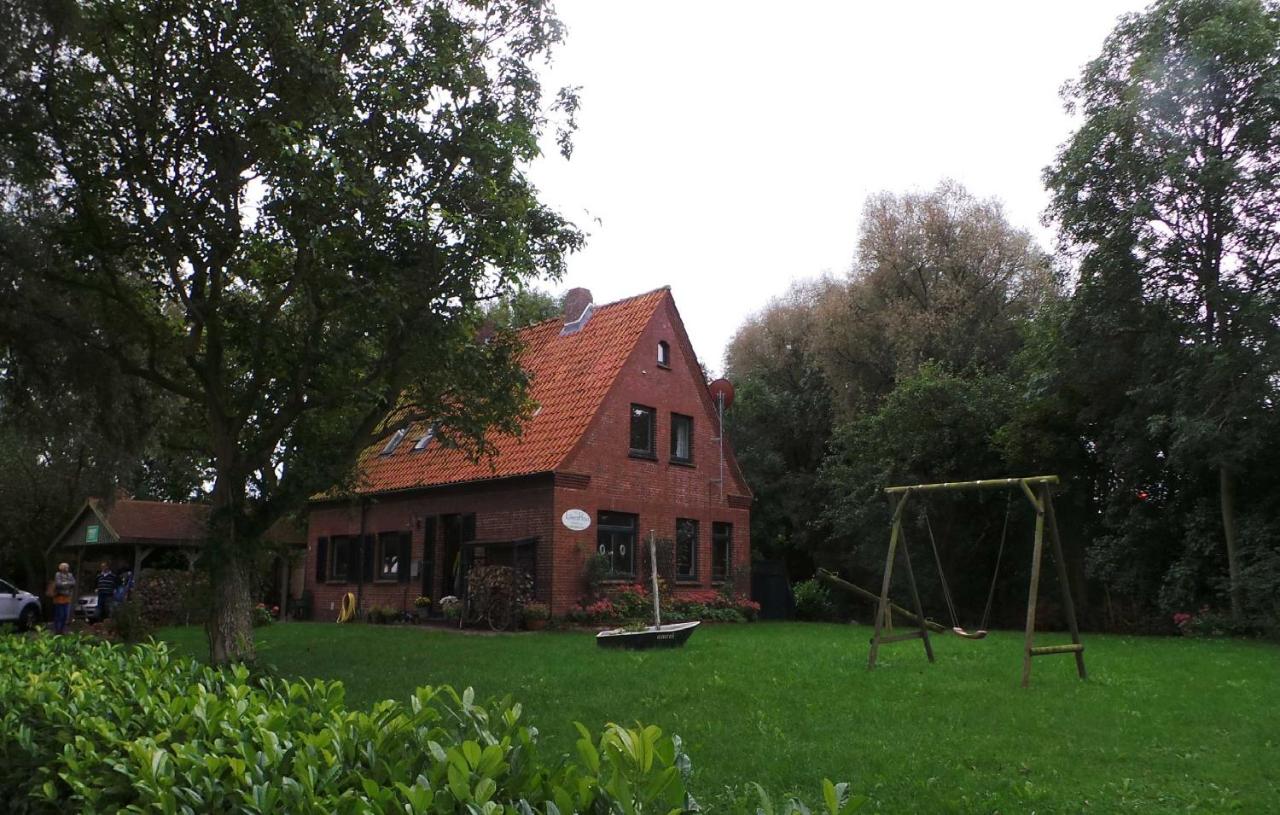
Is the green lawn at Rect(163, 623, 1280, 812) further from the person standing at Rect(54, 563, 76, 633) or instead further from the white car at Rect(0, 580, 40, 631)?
the white car at Rect(0, 580, 40, 631)

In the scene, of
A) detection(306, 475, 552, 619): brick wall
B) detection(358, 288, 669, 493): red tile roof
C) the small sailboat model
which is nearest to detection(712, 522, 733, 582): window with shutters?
detection(358, 288, 669, 493): red tile roof

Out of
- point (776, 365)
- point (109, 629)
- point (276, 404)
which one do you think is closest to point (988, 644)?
point (276, 404)

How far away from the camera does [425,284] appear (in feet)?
44.2

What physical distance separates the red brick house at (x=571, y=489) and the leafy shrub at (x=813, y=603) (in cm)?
352

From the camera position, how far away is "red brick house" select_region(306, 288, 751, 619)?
23.1 meters

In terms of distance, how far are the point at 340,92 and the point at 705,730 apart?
30.8 ft

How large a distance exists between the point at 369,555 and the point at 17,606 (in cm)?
1119

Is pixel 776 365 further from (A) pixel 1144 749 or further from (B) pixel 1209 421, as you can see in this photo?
(A) pixel 1144 749

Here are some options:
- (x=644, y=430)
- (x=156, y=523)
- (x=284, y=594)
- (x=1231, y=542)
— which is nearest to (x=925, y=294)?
(x=644, y=430)

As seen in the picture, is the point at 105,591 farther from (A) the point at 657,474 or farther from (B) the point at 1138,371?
(B) the point at 1138,371

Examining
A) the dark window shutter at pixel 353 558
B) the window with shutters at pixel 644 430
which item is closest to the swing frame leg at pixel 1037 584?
the window with shutters at pixel 644 430

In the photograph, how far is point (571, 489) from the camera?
23.0 m

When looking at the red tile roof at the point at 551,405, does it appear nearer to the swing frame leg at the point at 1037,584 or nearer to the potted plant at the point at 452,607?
the potted plant at the point at 452,607

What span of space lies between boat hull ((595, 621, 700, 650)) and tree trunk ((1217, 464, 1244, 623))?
482 inches
